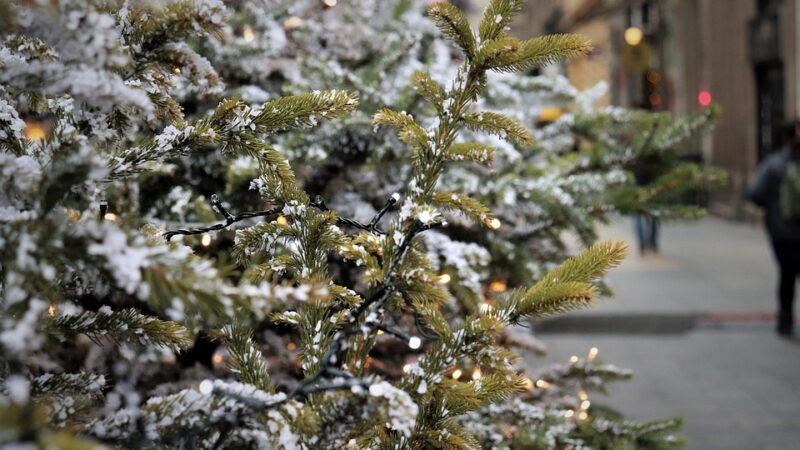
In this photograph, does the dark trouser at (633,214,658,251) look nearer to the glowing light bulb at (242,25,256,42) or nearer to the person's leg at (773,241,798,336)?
the person's leg at (773,241,798,336)

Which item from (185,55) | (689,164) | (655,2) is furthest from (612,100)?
(185,55)

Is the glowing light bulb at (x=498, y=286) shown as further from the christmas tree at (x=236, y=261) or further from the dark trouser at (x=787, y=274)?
the dark trouser at (x=787, y=274)

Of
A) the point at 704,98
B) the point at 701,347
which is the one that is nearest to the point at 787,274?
the point at 701,347

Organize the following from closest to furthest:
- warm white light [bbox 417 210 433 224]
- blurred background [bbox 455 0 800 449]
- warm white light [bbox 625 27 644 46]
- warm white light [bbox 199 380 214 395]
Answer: warm white light [bbox 199 380 214 395]
warm white light [bbox 417 210 433 224]
blurred background [bbox 455 0 800 449]
warm white light [bbox 625 27 644 46]

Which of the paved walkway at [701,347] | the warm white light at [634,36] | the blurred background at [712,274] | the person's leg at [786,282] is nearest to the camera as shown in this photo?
the paved walkway at [701,347]

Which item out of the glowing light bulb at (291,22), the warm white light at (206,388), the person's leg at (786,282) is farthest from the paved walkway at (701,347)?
the warm white light at (206,388)

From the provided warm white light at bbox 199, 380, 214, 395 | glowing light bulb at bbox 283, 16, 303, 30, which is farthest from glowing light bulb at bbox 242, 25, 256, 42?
warm white light at bbox 199, 380, 214, 395

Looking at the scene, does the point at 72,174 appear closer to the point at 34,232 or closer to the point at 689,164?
the point at 34,232
